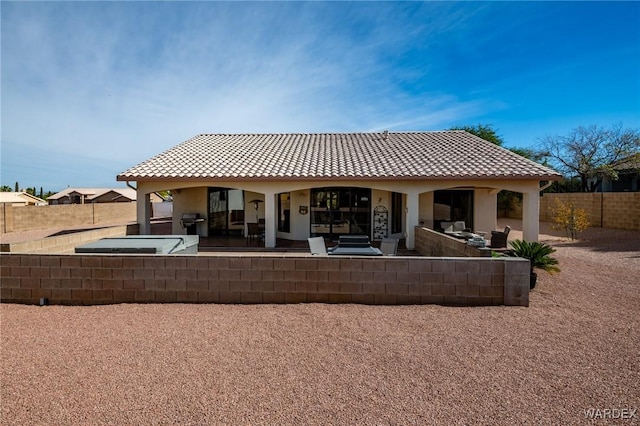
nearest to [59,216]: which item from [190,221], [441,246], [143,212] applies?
[143,212]

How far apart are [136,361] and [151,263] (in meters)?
2.51

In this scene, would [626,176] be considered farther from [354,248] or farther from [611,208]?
[354,248]

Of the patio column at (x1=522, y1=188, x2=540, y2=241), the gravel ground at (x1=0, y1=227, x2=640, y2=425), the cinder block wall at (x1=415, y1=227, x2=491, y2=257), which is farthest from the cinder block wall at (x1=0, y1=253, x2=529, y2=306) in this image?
the patio column at (x1=522, y1=188, x2=540, y2=241)

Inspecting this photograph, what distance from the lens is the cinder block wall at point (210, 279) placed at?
6238 mm

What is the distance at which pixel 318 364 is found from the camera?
4.12 meters

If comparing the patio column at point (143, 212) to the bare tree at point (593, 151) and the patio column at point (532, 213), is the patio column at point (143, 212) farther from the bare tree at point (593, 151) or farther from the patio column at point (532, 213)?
the bare tree at point (593, 151)

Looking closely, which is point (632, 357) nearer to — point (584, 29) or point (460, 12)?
point (460, 12)

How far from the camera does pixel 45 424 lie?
3.03m

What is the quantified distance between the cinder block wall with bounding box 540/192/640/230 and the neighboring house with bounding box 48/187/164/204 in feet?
150

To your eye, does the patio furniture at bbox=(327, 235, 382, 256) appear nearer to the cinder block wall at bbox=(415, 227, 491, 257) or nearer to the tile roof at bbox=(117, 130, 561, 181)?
A: the cinder block wall at bbox=(415, 227, 491, 257)

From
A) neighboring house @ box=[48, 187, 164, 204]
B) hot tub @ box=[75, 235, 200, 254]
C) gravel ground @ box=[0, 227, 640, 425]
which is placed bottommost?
gravel ground @ box=[0, 227, 640, 425]

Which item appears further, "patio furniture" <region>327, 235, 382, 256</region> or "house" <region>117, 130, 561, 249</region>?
"house" <region>117, 130, 561, 249</region>

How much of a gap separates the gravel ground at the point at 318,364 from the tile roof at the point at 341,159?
7.79 meters

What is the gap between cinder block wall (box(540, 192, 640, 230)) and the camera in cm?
1784
